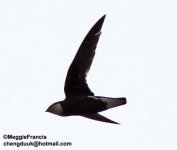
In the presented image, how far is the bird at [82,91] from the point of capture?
5.60 metres

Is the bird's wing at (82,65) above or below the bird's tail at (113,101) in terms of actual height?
above

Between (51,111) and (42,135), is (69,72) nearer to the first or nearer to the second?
(51,111)

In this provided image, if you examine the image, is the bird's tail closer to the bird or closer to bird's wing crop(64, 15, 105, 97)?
the bird

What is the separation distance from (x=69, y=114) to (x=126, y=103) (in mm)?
614

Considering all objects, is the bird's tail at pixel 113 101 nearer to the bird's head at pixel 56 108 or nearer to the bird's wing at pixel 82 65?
the bird's wing at pixel 82 65

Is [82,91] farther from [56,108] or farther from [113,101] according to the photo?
[113,101]

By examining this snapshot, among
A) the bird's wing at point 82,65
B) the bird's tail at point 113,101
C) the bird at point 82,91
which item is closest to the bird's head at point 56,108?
the bird at point 82,91

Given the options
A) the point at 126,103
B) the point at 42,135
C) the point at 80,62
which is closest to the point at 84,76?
the point at 80,62

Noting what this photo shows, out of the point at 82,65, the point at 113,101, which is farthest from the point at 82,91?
the point at 113,101

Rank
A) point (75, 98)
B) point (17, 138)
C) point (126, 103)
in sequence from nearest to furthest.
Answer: point (126, 103) → point (75, 98) → point (17, 138)

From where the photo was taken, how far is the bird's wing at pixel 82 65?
5.61 metres

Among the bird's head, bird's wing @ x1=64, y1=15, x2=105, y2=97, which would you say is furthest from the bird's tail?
the bird's head

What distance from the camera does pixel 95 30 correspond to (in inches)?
221

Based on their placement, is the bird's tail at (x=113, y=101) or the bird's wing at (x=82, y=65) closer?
the bird's tail at (x=113, y=101)
